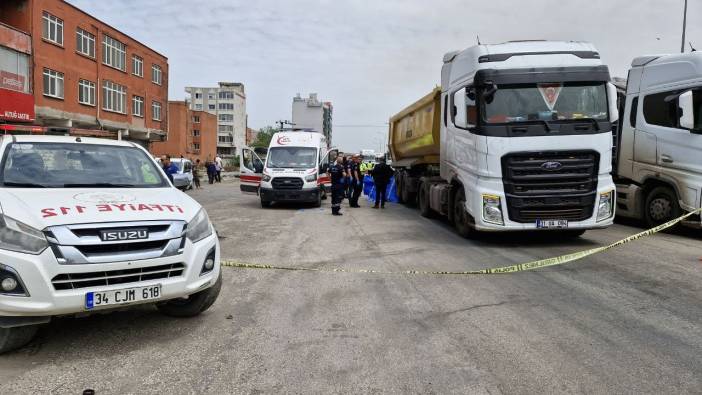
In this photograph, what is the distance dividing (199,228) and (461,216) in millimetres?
6380

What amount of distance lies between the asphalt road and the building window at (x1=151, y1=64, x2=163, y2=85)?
3825 centimetres

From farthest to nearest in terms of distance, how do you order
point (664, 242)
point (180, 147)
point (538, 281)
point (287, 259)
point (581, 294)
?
point (180, 147) → point (664, 242) → point (287, 259) → point (538, 281) → point (581, 294)

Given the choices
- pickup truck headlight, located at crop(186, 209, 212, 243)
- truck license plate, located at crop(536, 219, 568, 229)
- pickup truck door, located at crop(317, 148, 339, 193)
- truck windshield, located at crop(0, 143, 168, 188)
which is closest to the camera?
pickup truck headlight, located at crop(186, 209, 212, 243)

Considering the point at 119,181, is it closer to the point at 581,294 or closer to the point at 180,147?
the point at 581,294

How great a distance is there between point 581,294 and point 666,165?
19.2 feet

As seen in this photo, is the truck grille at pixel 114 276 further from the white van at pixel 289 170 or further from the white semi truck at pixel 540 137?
the white van at pixel 289 170

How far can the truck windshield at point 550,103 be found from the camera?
335 inches

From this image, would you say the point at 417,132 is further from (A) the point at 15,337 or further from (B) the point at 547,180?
(A) the point at 15,337

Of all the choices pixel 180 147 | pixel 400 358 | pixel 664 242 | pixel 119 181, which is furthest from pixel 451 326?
pixel 180 147

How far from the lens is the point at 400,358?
388cm

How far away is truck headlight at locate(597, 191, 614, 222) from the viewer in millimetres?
8609

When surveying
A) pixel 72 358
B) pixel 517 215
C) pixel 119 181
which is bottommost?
pixel 72 358

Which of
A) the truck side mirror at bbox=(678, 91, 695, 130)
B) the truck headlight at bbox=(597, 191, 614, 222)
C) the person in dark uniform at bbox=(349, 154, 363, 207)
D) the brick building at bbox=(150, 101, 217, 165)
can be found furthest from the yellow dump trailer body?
the brick building at bbox=(150, 101, 217, 165)

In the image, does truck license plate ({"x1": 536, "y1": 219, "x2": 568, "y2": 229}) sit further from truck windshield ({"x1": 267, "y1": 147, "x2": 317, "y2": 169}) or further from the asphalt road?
truck windshield ({"x1": 267, "y1": 147, "x2": 317, "y2": 169})
